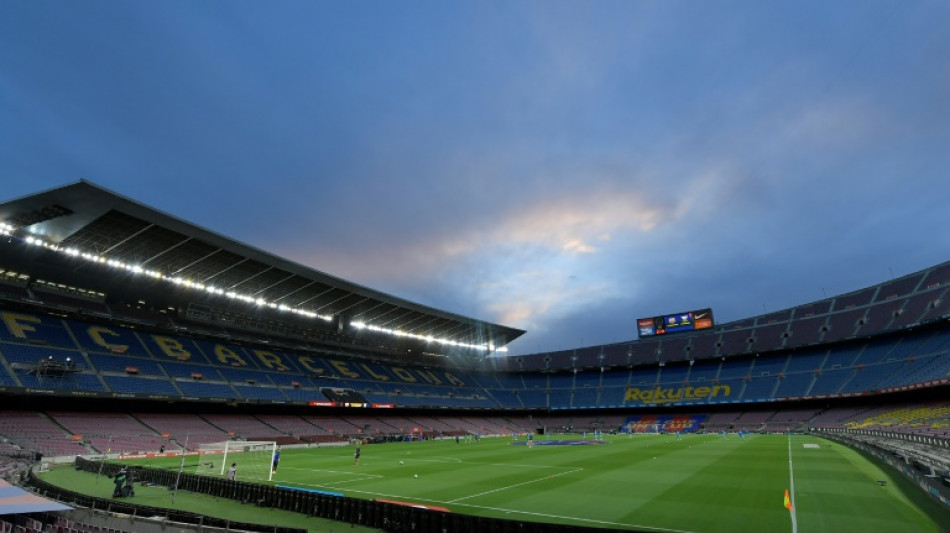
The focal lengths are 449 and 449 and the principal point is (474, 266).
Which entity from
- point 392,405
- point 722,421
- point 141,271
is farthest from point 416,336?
point 722,421

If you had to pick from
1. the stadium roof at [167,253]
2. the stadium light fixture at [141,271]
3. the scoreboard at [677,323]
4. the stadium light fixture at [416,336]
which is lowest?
the stadium light fixture at [416,336]

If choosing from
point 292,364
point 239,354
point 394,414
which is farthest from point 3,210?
point 394,414

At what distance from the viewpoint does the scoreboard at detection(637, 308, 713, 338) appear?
8850 centimetres

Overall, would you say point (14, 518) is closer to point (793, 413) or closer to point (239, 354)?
point (239, 354)

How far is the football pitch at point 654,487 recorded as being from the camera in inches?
549

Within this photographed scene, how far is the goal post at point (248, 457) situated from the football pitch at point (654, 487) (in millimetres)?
274

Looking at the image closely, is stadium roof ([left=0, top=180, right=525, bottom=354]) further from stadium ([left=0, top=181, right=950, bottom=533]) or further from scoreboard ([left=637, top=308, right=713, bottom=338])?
scoreboard ([left=637, top=308, right=713, bottom=338])

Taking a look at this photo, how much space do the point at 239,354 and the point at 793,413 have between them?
250 feet

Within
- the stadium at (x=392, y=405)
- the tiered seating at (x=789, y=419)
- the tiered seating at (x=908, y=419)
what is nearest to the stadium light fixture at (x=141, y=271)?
the stadium at (x=392, y=405)

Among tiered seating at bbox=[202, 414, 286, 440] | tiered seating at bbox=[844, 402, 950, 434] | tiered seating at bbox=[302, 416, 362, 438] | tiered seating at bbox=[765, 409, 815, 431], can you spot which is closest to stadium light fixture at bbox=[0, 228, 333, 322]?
tiered seating at bbox=[202, 414, 286, 440]

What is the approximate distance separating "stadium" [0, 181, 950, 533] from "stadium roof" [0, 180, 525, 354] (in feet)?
0.81

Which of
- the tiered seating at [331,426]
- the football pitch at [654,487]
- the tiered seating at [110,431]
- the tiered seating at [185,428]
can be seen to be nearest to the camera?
the football pitch at [654,487]

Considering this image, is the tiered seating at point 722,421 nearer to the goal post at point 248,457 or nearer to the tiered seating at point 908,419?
the tiered seating at point 908,419

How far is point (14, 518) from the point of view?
36.7 ft
